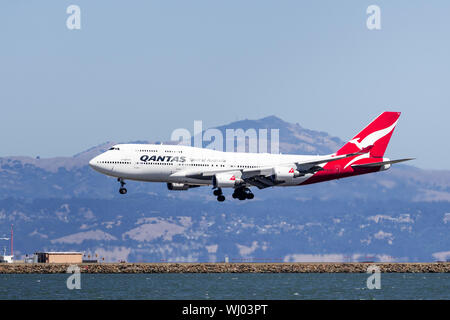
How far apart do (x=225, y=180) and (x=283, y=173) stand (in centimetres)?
755

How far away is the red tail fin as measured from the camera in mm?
118062

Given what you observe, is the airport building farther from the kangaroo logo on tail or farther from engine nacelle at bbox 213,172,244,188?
the kangaroo logo on tail

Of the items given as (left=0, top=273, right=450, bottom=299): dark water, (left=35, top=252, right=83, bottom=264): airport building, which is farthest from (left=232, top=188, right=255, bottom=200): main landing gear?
(left=35, top=252, right=83, bottom=264): airport building

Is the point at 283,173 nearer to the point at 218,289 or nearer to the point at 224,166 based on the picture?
the point at 224,166

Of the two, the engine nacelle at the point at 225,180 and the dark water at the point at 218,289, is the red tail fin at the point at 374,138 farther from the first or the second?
the engine nacelle at the point at 225,180

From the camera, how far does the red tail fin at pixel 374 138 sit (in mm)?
118062

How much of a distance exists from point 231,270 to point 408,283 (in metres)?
29.7

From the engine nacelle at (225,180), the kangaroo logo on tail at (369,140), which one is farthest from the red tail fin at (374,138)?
the engine nacelle at (225,180)

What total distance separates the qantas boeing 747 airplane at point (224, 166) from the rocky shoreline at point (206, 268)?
33.0 meters

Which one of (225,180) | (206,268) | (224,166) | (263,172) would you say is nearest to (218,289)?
(225,180)

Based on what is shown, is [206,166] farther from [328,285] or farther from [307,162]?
[328,285]

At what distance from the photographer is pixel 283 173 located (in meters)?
107

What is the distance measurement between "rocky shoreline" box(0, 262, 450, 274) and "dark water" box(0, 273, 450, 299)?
3.05 m
